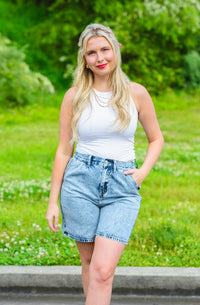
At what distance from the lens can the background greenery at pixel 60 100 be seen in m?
5.30

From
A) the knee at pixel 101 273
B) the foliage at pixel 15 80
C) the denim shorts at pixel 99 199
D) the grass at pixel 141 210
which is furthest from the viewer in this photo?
the foliage at pixel 15 80

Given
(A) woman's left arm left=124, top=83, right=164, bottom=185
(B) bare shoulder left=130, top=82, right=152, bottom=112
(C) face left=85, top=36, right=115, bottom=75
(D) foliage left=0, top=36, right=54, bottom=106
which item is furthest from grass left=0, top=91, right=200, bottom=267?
(D) foliage left=0, top=36, right=54, bottom=106

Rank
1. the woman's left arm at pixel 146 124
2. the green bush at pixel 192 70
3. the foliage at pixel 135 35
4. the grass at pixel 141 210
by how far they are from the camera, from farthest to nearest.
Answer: the green bush at pixel 192 70, the foliage at pixel 135 35, the grass at pixel 141 210, the woman's left arm at pixel 146 124

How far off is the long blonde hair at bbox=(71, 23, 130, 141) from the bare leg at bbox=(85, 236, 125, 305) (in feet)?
2.33

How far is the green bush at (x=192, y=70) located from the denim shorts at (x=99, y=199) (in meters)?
19.8

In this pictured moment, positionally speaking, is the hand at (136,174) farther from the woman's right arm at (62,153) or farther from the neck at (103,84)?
the neck at (103,84)

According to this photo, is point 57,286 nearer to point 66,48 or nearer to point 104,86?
point 104,86

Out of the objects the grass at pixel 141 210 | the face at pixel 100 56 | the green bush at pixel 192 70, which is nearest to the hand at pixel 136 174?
the face at pixel 100 56

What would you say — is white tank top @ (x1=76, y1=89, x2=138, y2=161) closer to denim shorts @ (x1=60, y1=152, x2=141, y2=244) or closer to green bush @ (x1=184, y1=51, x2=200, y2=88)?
denim shorts @ (x1=60, y1=152, x2=141, y2=244)

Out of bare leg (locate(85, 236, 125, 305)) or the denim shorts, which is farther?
the denim shorts

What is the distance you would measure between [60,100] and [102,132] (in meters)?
17.1

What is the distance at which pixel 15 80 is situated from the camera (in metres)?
17.7

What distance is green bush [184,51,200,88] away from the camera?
73.5 feet

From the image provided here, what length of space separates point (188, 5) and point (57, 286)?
66.6ft
